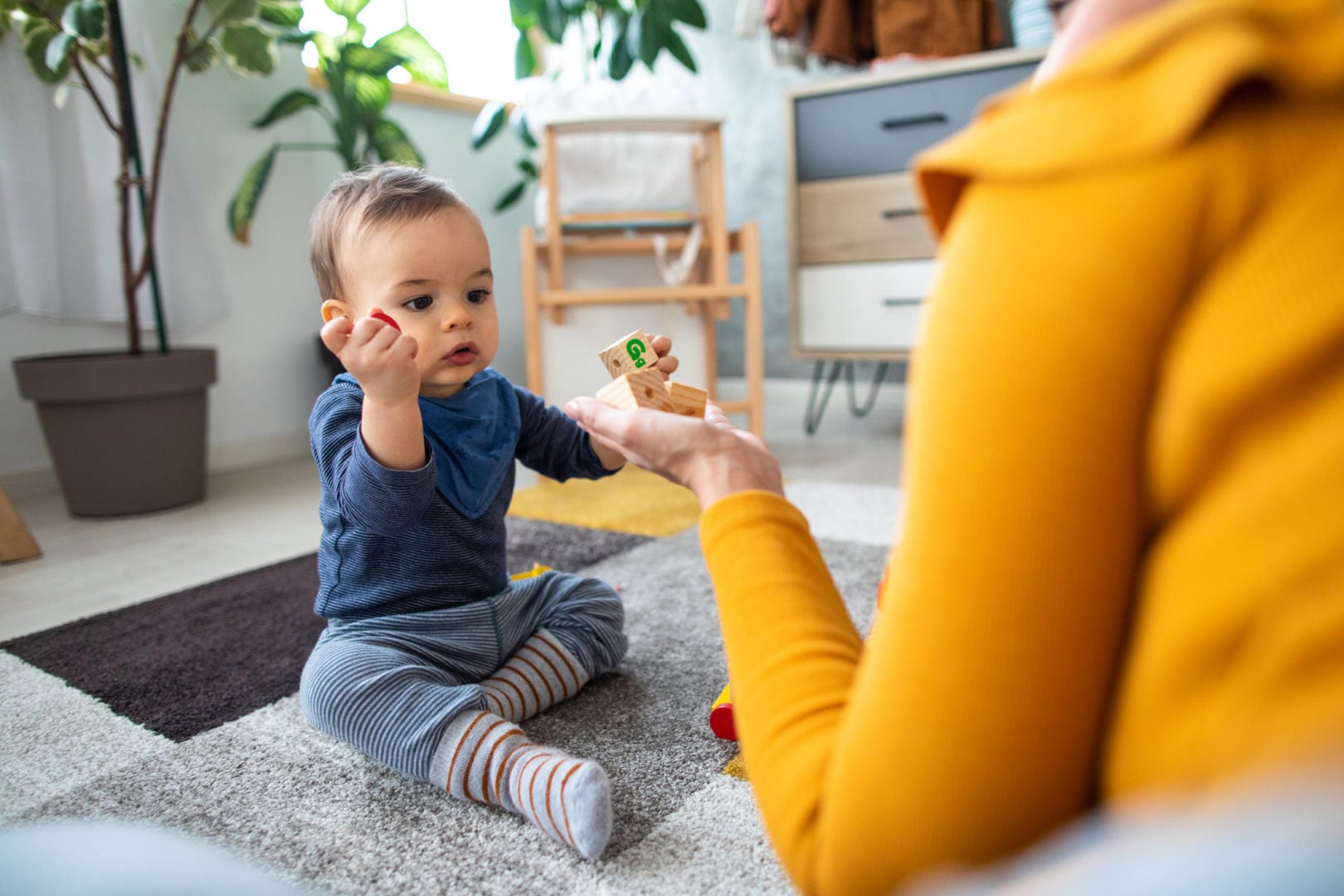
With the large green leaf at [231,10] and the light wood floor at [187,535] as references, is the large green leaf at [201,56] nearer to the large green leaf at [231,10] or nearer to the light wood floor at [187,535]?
the large green leaf at [231,10]

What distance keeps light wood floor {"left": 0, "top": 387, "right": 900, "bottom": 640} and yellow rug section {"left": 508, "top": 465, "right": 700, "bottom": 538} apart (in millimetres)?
191

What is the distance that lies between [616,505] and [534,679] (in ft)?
2.80

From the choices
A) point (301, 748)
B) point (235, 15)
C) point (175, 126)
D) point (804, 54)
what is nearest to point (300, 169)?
point (175, 126)

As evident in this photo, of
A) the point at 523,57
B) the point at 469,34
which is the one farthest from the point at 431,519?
the point at 469,34

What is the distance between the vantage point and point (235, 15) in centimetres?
190

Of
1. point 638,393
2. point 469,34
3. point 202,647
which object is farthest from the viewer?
point 469,34

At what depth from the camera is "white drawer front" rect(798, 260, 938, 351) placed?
219 cm

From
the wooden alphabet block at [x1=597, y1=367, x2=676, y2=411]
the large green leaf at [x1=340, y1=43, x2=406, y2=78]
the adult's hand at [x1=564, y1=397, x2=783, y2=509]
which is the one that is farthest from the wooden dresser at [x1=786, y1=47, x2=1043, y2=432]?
the adult's hand at [x1=564, y1=397, x2=783, y2=509]

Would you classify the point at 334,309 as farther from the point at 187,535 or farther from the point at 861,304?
the point at 861,304

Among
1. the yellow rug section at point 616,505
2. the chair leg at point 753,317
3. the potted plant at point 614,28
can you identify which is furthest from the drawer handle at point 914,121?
the yellow rug section at point 616,505

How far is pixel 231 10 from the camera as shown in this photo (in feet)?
6.19

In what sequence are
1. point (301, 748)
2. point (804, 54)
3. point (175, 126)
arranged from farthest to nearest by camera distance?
point (804, 54), point (175, 126), point (301, 748)

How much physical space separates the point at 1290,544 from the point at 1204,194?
0.10 meters

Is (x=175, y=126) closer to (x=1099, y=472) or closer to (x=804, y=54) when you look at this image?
(x=804, y=54)
